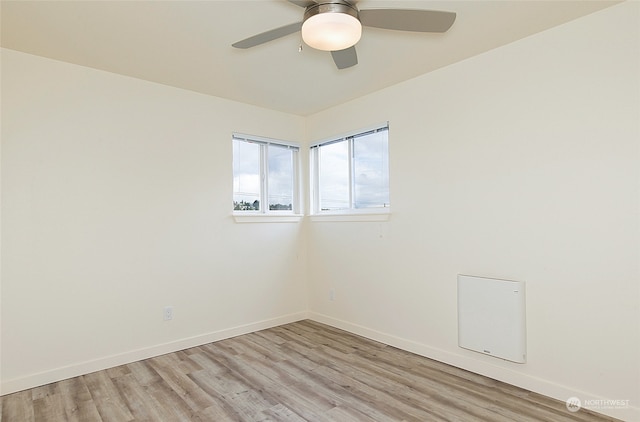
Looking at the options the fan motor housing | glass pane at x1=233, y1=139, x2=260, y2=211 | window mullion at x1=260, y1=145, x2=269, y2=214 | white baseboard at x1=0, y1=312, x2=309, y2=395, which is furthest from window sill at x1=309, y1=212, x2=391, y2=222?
the fan motor housing

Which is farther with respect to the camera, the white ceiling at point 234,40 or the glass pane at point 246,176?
the glass pane at point 246,176

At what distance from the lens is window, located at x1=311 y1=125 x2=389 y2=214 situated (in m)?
3.46

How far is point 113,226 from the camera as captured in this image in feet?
9.44

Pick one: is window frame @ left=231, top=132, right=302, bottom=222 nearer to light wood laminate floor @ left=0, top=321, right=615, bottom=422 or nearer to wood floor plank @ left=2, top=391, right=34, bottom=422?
light wood laminate floor @ left=0, top=321, right=615, bottom=422

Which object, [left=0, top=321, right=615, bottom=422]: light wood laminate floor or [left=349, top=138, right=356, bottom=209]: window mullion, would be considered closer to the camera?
[left=0, top=321, right=615, bottom=422]: light wood laminate floor

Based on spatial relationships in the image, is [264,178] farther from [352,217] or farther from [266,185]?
[352,217]

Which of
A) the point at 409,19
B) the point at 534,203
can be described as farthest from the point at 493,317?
the point at 409,19

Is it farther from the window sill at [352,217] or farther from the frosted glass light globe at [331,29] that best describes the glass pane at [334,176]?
the frosted glass light globe at [331,29]

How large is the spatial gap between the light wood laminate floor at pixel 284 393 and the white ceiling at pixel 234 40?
2.38m

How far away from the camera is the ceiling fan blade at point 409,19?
1.77 metres

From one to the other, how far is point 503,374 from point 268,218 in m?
2.54

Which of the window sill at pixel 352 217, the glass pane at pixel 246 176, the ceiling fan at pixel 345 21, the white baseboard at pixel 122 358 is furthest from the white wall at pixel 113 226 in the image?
the ceiling fan at pixel 345 21

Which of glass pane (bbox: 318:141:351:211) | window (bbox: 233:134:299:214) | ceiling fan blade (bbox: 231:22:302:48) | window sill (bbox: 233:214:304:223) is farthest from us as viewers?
glass pane (bbox: 318:141:351:211)

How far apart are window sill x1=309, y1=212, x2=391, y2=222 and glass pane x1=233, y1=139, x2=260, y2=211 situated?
696mm
